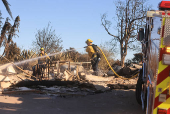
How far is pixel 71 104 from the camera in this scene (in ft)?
25.7

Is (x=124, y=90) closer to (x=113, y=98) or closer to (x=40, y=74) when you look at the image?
(x=113, y=98)

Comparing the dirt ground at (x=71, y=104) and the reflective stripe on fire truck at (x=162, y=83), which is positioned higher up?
the reflective stripe on fire truck at (x=162, y=83)

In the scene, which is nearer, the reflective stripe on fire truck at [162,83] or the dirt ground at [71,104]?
the reflective stripe on fire truck at [162,83]

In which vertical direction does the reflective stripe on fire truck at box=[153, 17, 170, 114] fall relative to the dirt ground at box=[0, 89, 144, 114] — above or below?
above

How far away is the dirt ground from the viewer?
22.1 ft

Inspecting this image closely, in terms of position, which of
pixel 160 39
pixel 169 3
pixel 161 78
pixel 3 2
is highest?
pixel 3 2

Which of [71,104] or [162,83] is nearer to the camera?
[162,83]

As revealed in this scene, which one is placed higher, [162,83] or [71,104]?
[162,83]

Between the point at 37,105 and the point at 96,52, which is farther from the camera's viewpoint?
the point at 96,52

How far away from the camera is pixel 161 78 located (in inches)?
174

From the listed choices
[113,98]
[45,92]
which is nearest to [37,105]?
[45,92]

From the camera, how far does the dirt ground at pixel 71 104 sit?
6747mm

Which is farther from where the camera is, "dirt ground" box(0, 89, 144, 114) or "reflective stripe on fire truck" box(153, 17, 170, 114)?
"dirt ground" box(0, 89, 144, 114)

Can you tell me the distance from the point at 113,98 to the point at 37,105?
9.24 ft
